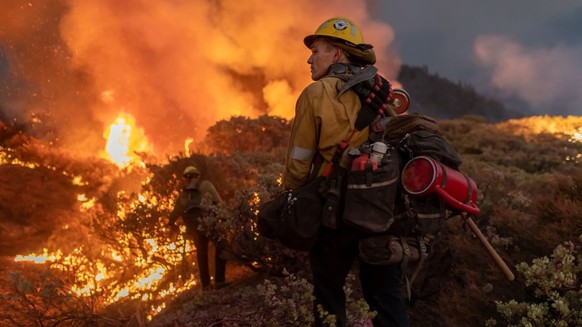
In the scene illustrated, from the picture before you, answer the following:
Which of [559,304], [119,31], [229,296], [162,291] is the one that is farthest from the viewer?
[119,31]

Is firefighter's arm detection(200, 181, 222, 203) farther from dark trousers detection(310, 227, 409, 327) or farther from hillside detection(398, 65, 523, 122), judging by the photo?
hillside detection(398, 65, 523, 122)

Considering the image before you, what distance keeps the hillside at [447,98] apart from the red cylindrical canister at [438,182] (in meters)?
87.8

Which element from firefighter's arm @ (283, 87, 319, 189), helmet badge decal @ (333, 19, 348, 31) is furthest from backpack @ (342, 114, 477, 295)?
helmet badge decal @ (333, 19, 348, 31)

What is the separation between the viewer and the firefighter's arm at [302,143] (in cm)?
253

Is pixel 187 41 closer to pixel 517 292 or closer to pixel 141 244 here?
pixel 141 244

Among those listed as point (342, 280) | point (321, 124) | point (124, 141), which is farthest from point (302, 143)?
point (124, 141)

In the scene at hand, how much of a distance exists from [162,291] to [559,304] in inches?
242

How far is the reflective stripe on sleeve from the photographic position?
8.48ft

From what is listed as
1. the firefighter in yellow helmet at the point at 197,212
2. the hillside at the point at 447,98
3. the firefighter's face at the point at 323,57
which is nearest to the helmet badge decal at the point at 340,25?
the firefighter's face at the point at 323,57

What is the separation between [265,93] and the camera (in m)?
24.9

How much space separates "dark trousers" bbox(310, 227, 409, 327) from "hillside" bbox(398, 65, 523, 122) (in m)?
87.9

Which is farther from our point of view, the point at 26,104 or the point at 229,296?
the point at 26,104

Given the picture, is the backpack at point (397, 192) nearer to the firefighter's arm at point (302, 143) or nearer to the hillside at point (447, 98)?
the firefighter's arm at point (302, 143)

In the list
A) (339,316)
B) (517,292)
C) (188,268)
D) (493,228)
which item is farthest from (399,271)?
(188,268)
